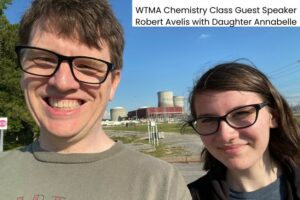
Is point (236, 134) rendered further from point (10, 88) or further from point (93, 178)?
point (10, 88)

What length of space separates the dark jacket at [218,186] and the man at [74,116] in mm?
763

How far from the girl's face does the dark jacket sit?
0.15 meters

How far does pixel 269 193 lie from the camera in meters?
2.29

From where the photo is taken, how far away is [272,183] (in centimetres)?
233

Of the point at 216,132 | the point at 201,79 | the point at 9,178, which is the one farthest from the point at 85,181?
the point at 201,79

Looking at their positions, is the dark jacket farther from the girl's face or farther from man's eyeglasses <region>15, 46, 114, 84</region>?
man's eyeglasses <region>15, 46, 114, 84</region>

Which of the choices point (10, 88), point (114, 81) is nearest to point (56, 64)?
point (114, 81)

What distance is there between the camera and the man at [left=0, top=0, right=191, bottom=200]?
5.28 ft

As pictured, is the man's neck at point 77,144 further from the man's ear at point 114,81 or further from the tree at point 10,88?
the tree at point 10,88

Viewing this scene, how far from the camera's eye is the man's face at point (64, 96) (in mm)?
1619

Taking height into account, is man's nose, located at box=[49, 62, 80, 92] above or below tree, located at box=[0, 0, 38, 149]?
below

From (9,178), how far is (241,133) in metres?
1.23

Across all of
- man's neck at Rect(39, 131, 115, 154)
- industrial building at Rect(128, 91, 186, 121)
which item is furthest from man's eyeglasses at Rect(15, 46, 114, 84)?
industrial building at Rect(128, 91, 186, 121)

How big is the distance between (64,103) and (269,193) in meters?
1.33
